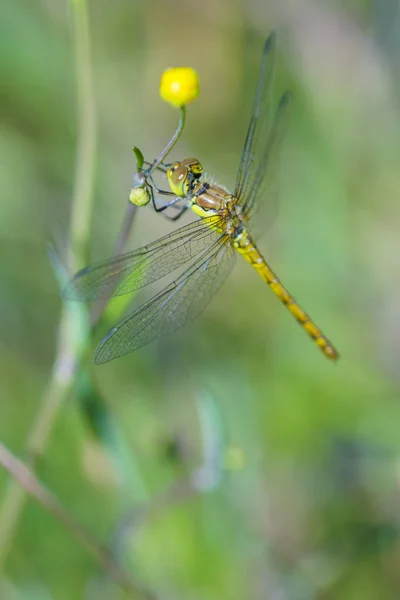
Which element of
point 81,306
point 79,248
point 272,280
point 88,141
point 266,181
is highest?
point 266,181

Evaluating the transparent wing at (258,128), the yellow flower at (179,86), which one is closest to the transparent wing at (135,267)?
the transparent wing at (258,128)

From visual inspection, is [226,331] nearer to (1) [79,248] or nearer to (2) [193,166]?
(2) [193,166]

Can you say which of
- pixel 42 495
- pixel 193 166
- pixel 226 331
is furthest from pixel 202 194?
pixel 226 331

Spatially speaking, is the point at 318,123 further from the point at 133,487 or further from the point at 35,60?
the point at 133,487

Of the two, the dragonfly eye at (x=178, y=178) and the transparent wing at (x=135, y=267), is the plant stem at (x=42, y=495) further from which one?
the dragonfly eye at (x=178, y=178)

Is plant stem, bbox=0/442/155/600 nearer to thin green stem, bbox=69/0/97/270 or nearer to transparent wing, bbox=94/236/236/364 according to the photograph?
transparent wing, bbox=94/236/236/364

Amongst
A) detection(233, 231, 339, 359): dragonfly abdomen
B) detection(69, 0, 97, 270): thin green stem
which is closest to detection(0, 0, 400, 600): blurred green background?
detection(69, 0, 97, 270): thin green stem
